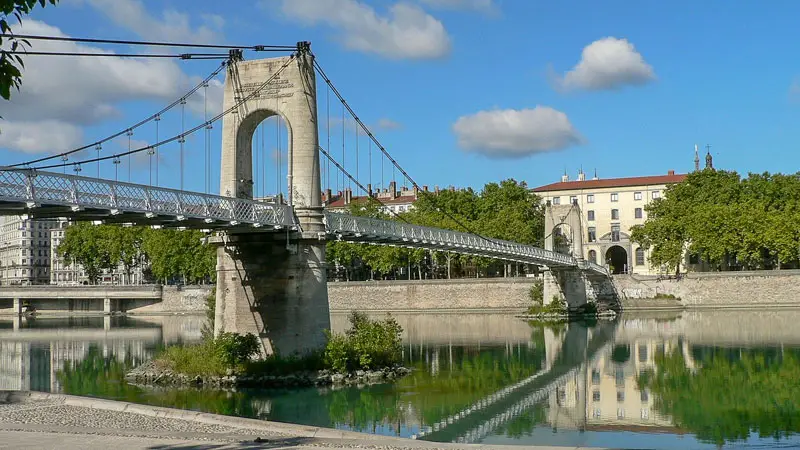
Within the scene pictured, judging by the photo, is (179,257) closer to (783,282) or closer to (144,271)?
(144,271)

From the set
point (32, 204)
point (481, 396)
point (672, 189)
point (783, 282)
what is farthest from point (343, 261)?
point (32, 204)

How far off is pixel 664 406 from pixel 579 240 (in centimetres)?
4411

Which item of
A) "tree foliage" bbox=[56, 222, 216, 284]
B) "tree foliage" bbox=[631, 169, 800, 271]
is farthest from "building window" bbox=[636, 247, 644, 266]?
"tree foliage" bbox=[56, 222, 216, 284]

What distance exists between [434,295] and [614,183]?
2577 centimetres

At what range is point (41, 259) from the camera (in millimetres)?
128500

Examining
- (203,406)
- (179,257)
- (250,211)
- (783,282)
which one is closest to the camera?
(203,406)

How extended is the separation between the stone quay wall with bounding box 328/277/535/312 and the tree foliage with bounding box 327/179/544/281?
2868 millimetres

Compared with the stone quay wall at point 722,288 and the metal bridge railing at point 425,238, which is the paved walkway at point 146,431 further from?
the stone quay wall at point 722,288

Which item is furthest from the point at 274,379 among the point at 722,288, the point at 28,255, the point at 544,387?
the point at 28,255

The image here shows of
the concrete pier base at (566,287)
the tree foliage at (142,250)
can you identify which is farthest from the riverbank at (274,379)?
the tree foliage at (142,250)

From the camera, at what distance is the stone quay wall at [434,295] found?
6838 centimetres

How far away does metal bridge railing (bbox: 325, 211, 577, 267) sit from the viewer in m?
30.0

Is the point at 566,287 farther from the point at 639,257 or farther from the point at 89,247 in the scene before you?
the point at 89,247

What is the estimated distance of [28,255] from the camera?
12712 centimetres
